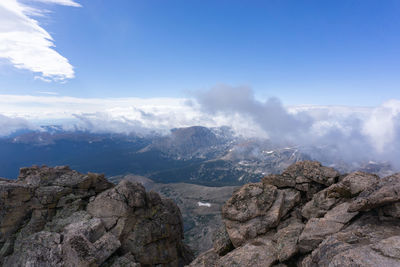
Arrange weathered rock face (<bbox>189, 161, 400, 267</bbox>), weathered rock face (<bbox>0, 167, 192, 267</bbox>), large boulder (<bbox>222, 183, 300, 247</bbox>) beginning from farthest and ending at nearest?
1. weathered rock face (<bbox>0, 167, 192, 267</bbox>)
2. large boulder (<bbox>222, 183, 300, 247</bbox>)
3. weathered rock face (<bbox>189, 161, 400, 267</bbox>)

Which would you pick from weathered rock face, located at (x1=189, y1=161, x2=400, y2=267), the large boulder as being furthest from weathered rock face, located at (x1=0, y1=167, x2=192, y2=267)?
the large boulder

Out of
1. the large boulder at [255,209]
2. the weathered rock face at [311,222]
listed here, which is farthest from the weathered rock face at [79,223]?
the large boulder at [255,209]

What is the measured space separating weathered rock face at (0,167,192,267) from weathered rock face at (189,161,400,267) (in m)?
15.2

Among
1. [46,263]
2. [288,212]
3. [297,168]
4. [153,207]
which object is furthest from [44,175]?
[297,168]

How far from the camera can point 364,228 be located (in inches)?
795

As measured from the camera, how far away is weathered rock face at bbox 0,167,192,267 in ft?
97.5

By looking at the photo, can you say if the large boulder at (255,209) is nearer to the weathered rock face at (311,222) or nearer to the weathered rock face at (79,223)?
the weathered rock face at (311,222)

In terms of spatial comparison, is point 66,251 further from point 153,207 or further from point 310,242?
point 310,242

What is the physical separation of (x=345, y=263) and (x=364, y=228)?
706cm

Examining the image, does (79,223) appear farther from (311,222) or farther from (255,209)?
(311,222)

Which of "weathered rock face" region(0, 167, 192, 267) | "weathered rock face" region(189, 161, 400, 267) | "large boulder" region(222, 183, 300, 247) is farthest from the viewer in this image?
"weathered rock face" region(0, 167, 192, 267)

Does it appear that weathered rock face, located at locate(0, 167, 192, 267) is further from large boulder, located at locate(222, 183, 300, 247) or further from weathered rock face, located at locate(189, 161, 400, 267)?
large boulder, located at locate(222, 183, 300, 247)

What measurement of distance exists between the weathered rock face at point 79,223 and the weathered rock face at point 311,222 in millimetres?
15155

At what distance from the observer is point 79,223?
1358 inches
